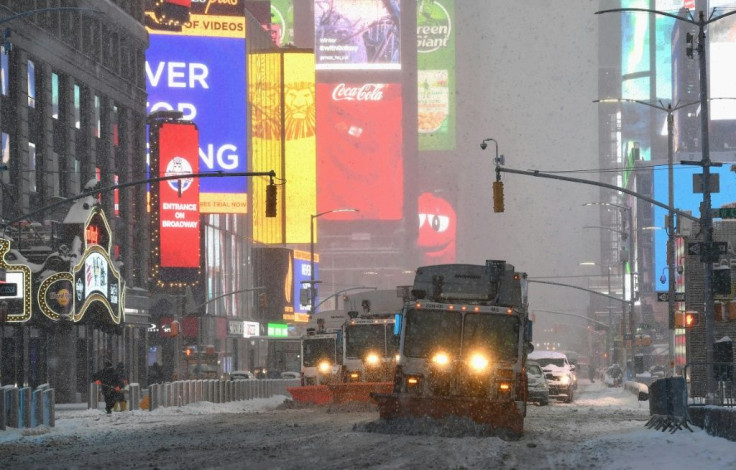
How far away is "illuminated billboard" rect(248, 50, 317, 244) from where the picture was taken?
127m

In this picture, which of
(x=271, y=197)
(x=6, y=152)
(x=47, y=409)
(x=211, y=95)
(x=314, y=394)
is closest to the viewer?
(x=47, y=409)

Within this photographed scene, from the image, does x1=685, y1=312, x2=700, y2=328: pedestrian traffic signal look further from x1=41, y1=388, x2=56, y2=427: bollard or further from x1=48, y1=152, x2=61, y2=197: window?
x1=48, y1=152, x2=61, y2=197: window

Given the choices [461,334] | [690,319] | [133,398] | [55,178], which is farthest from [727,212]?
[55,178]

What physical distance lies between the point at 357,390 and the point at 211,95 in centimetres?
6833

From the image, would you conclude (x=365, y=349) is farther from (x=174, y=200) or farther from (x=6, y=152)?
(x=174, y=200)

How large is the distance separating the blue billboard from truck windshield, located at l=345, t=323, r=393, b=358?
59824 millimetres

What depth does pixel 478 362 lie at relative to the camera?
27594mm

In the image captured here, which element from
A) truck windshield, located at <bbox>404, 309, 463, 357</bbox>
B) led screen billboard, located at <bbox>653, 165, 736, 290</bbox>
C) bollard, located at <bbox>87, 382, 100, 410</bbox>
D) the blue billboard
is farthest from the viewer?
led screen billboard, located at <bbox>653, 165, 736, 290</bbox>

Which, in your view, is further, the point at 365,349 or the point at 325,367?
the point at 325,367

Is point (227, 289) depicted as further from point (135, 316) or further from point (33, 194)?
point (33, 194)

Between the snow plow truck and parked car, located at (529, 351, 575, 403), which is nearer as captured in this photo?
the snow plow truck

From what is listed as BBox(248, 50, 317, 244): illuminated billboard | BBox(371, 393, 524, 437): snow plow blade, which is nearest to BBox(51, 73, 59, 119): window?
BBox(371, 393, 524, 437): snow plow blade

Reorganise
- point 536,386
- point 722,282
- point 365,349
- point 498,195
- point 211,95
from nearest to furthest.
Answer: point 722,282, point 365,349, point 498,195, point 536,386, point 211,95

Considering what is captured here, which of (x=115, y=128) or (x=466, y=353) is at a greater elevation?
(x=115, y=128)
